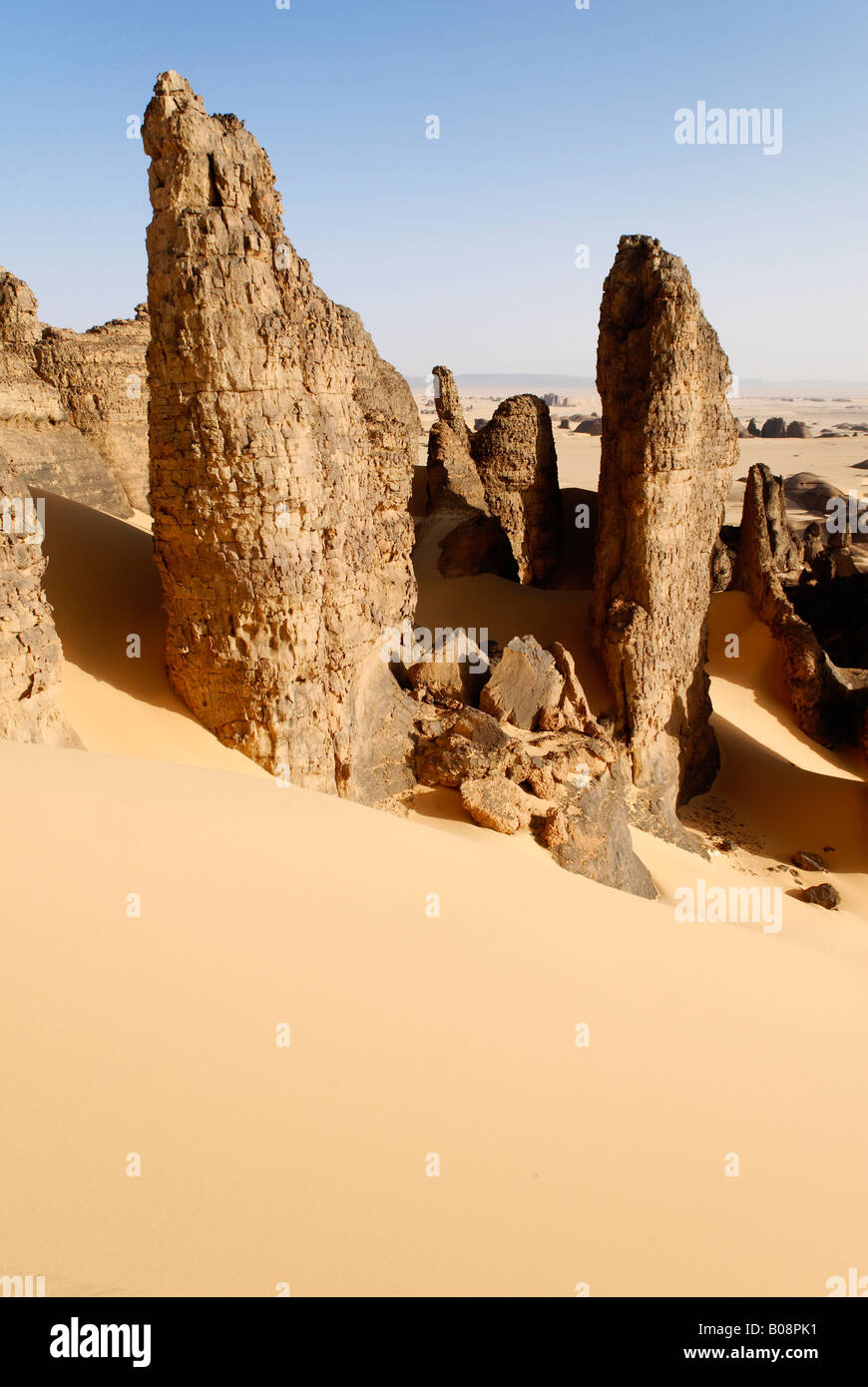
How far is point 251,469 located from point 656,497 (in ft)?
19.5

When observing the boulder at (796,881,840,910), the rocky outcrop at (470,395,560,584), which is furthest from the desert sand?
the rocky outcrop at (470,395,560,584)

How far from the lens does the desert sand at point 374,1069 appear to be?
221cm

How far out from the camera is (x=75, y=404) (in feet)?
45.6

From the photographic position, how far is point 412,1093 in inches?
110

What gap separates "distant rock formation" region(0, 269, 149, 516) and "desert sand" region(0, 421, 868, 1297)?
894 cm

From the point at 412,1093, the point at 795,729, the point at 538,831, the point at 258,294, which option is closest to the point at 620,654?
the point at 538,831

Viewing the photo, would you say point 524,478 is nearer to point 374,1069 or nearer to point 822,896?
point 822,896

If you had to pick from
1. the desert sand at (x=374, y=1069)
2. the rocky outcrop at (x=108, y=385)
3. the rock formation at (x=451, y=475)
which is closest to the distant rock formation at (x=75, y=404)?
the rocky outcrop at (x=108, y=385)

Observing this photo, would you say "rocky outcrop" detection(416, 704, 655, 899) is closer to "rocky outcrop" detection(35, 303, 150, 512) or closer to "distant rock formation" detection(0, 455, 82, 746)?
"distant rock formation" detection(0, 455, 82, 746)

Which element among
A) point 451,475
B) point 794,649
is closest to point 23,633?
point 451,475

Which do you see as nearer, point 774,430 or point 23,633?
point 23,633

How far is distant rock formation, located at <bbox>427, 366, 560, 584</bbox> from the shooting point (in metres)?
17.2

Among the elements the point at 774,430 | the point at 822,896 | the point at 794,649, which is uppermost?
the point at 774,430
